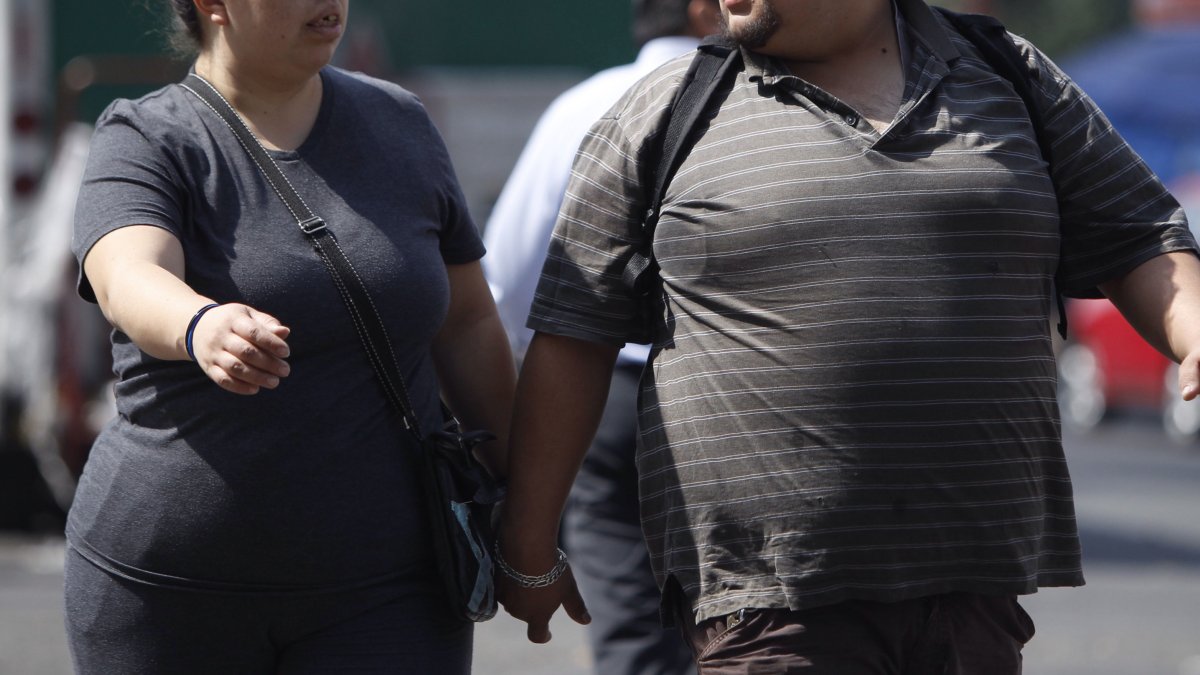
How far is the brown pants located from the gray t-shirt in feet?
1.87

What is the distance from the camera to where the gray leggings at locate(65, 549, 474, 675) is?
2576 mm

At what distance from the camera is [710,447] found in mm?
2533

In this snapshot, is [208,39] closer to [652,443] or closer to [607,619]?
[652,443]

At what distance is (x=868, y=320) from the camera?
7.98ft

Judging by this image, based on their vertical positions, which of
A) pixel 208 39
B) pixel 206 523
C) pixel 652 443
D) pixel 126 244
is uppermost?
pixel 208 39

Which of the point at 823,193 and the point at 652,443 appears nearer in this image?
the point at 823,193

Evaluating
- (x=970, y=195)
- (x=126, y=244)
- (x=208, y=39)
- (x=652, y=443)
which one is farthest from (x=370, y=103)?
(x=970, y=195)

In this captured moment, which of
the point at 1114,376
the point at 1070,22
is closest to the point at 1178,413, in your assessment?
the point at 1114,376

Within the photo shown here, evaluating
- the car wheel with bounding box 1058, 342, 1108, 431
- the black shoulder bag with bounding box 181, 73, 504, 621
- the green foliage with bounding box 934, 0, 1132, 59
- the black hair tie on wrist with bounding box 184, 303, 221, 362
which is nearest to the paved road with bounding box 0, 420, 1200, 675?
the black shoulder bag with bounding box 181, 73, 504, 621

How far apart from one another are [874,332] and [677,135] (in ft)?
1.46

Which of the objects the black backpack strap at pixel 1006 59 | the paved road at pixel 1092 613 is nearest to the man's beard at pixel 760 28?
the black backpack strap at pixel 1006 59

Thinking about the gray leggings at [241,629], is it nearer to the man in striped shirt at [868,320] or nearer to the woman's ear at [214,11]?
the man in striped shirt at [868,320]

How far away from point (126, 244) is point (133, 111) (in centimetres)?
30

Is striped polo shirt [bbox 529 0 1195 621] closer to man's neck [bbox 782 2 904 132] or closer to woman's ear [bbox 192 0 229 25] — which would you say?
man's neck [bbox 782 2 904 132]
